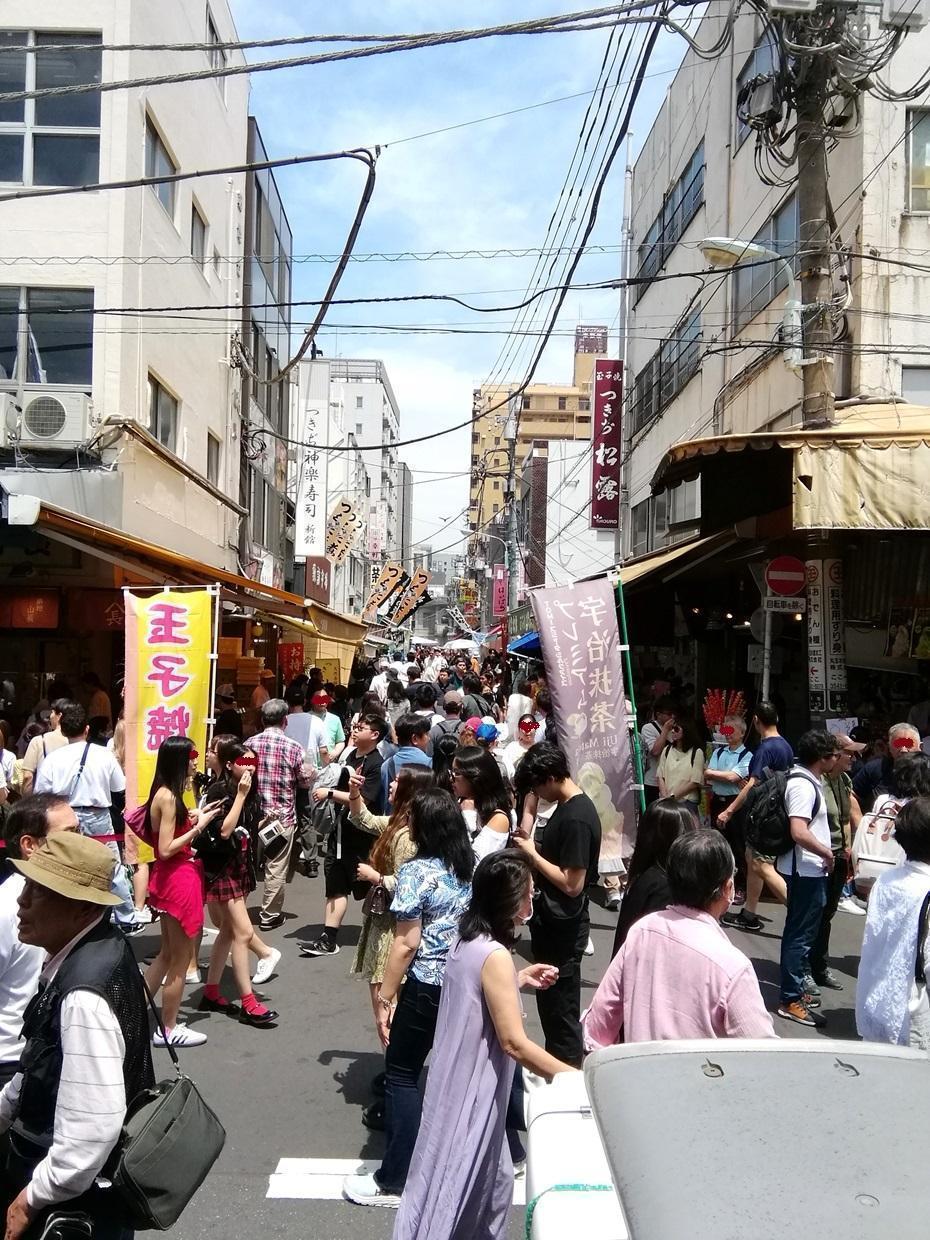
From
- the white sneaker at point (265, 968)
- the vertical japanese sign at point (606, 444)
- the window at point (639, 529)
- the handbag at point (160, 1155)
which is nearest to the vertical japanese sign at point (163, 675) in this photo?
the white sneaker at point (265, 968)

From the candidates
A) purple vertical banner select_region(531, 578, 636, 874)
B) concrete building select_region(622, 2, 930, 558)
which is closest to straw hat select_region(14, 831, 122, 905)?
purple vertical banner select_region(531, 578, 636, 874)

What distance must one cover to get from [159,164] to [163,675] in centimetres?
1141

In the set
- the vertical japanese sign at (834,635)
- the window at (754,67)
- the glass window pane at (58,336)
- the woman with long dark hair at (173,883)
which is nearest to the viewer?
the woman with long dark hair at (173,883)

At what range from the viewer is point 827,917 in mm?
6273

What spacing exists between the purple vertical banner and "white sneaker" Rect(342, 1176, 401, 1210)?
149 inches

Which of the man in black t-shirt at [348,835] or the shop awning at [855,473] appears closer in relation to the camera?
the man in black t-shirt at [348,835]

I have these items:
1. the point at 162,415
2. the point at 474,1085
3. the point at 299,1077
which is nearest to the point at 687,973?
the point at 474,1085

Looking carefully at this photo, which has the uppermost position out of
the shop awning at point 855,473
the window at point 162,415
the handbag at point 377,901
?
the window at point 162,415

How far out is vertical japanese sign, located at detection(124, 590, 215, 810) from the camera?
7.66 metres

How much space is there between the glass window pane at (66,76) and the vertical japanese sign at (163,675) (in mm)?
9267

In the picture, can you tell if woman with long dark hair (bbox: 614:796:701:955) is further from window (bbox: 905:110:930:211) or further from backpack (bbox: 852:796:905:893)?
window (bbox: 905:110:930:211)

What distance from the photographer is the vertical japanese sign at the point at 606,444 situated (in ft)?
72.9

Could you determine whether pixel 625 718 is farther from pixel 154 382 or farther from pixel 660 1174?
pixel 154 382

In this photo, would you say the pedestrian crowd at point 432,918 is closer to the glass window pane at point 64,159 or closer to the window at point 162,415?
the window at point 162,415
